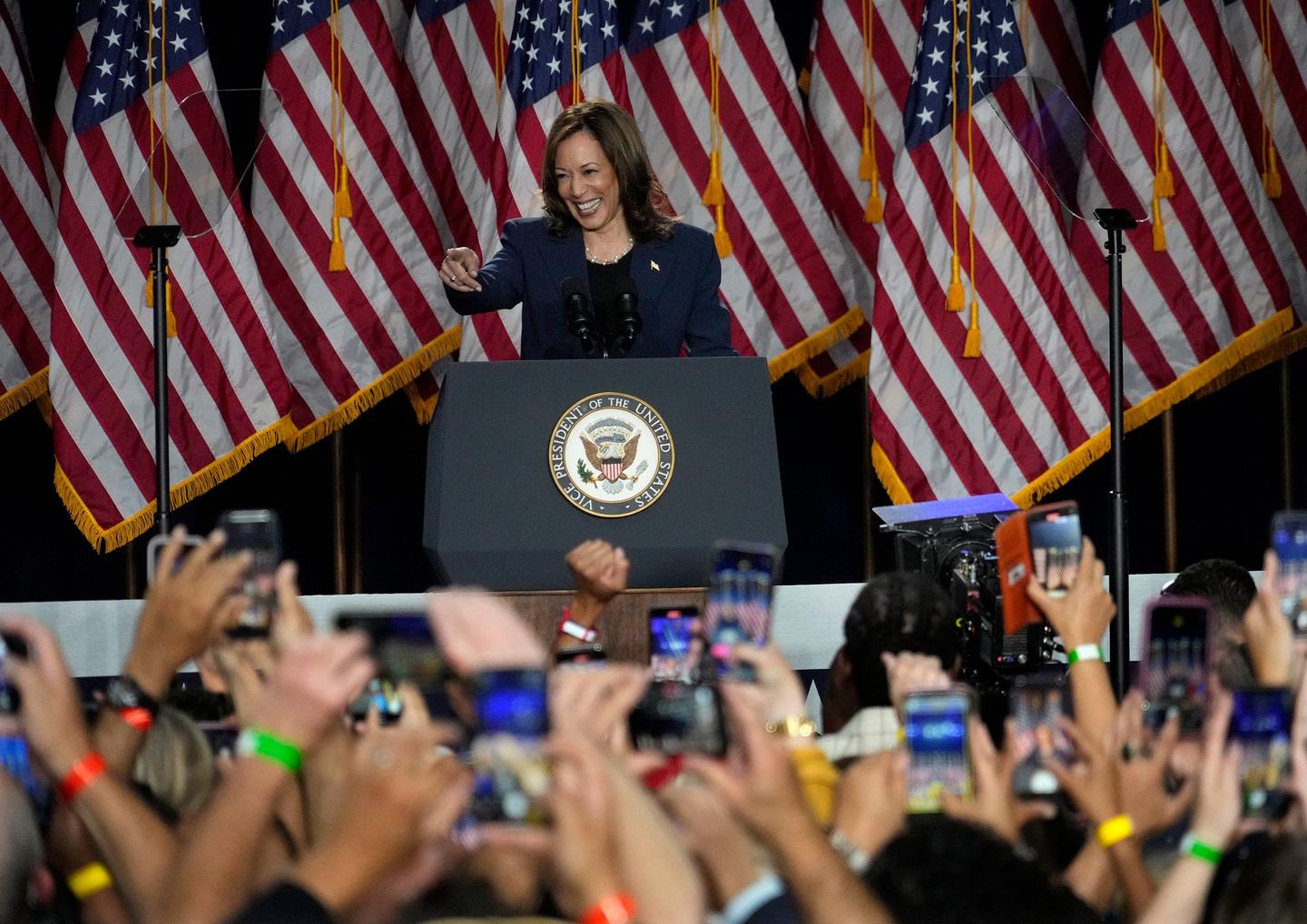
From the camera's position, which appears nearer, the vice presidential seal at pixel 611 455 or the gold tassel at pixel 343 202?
the vice presidential seal at pixel 611 455

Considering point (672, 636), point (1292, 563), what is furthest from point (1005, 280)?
point (672, 636)

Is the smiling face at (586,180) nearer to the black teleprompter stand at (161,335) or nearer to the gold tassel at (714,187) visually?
the black teleprompter stand at (161,335)

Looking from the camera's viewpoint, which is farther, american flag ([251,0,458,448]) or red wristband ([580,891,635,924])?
american flag ([251,0,458,448])

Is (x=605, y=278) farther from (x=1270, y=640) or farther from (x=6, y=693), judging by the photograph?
(x=6, y=693)

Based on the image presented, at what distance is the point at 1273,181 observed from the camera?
18.4 ft

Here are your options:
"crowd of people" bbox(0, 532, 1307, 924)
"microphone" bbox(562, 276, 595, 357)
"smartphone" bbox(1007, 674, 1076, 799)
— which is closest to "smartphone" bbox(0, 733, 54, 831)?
"crowd of people" bbox(0, 532, 1307, 924)

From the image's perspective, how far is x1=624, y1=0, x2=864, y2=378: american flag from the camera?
18.5 ft

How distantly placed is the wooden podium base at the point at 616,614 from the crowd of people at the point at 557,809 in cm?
118

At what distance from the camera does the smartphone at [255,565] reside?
167 centimetres

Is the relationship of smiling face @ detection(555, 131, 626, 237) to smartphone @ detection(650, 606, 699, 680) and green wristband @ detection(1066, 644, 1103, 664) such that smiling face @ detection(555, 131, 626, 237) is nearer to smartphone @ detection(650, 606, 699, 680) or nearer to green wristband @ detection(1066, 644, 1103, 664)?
smartphone @ detection(650, 606, 699, 680)

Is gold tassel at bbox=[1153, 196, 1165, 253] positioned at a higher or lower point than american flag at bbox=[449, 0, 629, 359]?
lower

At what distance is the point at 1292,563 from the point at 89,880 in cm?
133

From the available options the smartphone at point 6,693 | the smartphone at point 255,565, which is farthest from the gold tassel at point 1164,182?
the smartphone at point 6,693

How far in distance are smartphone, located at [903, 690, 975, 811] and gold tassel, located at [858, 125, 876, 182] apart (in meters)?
4.31
